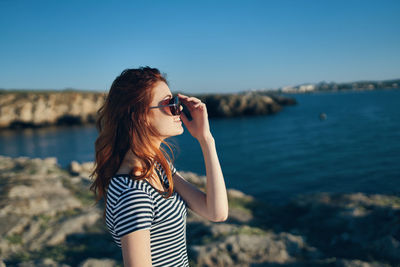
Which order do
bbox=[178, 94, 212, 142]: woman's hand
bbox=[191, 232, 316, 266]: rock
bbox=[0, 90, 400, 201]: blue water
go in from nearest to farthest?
bbox=[178, 94, 212, 142]: woman's hand → bbox=[191, 232, 316, 266]: rock → bbox=[0, 90, 400, 201]: blue water

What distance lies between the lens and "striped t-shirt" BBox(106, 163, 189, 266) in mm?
1471

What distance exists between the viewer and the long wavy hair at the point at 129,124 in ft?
6.03

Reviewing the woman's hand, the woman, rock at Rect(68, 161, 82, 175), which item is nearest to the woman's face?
the woman

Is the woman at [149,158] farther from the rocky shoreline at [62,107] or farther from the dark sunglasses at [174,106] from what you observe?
the rocky shoreline at [62,107]

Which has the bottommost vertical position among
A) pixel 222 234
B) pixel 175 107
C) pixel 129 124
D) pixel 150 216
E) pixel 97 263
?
pixel 222 234

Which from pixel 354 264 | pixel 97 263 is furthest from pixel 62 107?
pixel 354 264

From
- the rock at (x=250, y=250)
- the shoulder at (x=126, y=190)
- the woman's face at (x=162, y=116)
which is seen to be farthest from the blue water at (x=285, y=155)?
the shoulder at (x=126, y=190)

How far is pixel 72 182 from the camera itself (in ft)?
36.2

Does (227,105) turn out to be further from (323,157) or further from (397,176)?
(397,176)

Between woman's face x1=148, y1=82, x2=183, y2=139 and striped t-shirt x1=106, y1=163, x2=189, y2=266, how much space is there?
11.6 inches

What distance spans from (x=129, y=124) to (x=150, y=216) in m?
0.63

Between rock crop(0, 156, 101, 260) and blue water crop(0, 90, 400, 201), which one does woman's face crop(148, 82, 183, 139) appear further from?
blue water crop(0, 90, 400, 201)

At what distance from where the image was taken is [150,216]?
154 cm

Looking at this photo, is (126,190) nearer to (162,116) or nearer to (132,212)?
(132,212)
